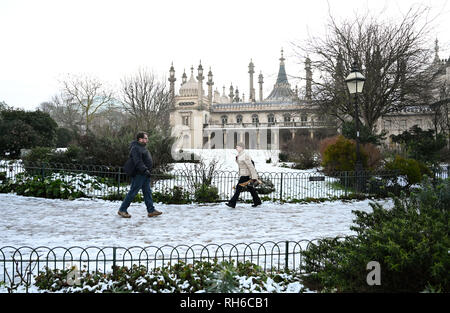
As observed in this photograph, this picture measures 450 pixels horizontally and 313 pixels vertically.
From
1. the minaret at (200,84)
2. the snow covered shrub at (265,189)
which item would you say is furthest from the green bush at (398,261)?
the minaret at (200,84)

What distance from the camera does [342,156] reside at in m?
12.4

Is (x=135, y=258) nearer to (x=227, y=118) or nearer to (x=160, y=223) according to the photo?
(x=160, y=223)

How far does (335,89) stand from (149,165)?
1293 centimetres

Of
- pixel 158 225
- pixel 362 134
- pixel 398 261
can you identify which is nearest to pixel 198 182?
pixel 158 225

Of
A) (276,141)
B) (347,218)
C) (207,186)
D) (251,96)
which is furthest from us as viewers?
(251,96)

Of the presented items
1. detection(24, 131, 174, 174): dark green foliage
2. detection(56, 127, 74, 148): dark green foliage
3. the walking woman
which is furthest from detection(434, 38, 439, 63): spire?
detection(56, 127, 74, 148): dark green foliage

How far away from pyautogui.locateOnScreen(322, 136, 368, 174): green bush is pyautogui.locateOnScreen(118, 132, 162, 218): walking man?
→ 26.4 ft

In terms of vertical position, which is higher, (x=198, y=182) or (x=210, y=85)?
(x=210, y=85)

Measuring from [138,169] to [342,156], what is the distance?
28.7 feet

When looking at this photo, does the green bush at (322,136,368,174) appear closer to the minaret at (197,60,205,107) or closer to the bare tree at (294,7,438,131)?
the bare tree at (294,7,438,131)

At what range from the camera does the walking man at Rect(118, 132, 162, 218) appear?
6.69 m
